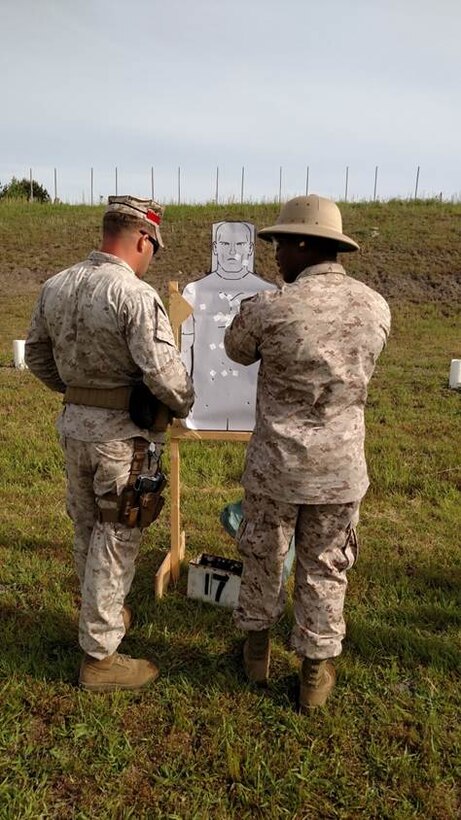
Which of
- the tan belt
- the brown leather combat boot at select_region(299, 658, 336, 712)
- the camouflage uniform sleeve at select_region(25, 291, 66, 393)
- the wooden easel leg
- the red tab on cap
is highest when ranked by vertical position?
the red tab on cap

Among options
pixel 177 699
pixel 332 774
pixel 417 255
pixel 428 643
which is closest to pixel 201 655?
pixel 177 699

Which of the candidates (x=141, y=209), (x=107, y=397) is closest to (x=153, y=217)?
A: (x=141, y=209)

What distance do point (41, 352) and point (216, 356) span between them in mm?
1034

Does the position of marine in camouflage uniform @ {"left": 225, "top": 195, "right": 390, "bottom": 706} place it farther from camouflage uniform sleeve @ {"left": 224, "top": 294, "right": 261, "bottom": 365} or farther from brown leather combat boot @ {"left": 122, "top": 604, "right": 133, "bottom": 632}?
brown leather combat boot @ {"left": 122, "top": 604, "right": 133, "bottom": 632}

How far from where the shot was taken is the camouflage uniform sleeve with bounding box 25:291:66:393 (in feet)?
8.18

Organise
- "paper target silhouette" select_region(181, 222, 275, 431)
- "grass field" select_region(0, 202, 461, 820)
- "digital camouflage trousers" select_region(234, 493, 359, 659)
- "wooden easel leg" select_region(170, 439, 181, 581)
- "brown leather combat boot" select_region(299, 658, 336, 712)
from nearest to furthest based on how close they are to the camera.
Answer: "grass field" select_region(0, 202, 461, 820), "digital camouflage trousers" select_region(234, 493, 359, 659), "brown leather combat boot" select_region(299, 658, 336, 712), "paper target silhouette" select_region(181, 222, 275, 431), "wooden easel leg" select_region(170, 439, 181, 581)

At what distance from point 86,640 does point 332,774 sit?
3.52ft

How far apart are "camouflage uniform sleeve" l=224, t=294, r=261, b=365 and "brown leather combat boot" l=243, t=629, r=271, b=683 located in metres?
1.19

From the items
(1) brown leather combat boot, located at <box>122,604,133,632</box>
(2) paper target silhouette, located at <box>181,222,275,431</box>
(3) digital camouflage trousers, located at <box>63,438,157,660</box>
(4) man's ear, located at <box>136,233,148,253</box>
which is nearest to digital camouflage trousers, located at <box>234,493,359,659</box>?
(3) digital camouflage trousers, located at <box>63,438,157,660</box>

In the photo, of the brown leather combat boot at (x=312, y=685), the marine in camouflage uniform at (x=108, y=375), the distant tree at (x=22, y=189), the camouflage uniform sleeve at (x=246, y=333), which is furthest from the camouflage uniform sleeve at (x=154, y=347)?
the distant tree at (x=22, y=189)

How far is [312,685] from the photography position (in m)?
2.48

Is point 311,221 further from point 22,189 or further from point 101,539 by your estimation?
point 22,189

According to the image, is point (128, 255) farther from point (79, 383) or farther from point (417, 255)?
point (417, 255)

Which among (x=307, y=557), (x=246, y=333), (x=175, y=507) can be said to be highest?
(x=246, y=333)
